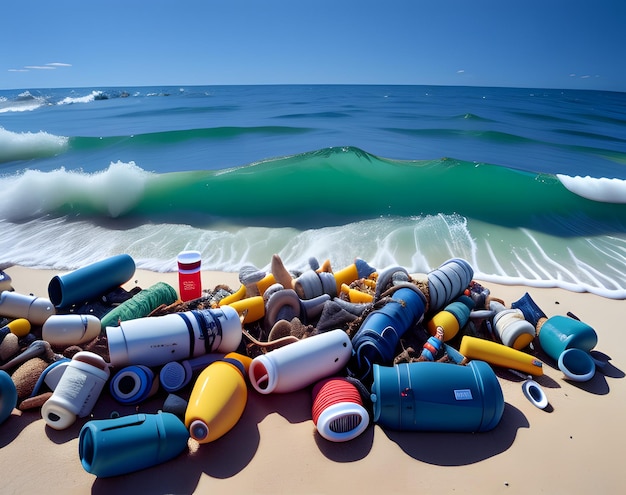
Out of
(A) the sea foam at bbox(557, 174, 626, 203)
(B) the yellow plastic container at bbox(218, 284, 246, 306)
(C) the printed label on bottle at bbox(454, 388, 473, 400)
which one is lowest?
(A) the sea foam at bbox(557, 174, 626, 203)

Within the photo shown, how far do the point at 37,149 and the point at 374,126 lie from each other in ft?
53.8

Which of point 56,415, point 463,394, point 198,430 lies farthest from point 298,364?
point 56,415

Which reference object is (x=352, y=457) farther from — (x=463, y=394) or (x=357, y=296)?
(x=357, y=296)

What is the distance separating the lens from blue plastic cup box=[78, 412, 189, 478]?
95.7 inches

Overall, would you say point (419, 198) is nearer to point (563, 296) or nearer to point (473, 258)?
point (473, 258)

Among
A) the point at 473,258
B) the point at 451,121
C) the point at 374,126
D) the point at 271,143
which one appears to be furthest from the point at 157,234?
the point at 451,121

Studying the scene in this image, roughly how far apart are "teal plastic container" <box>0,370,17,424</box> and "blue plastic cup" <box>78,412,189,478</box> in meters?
0.75

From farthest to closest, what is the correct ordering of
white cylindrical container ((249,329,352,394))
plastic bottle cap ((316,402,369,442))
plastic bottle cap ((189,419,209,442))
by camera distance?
white cylindrical container ((249,329,352,394)) < plastic bottle cap ((316,402,369,442)) < plastic bottle cap ((189,419,209,442))

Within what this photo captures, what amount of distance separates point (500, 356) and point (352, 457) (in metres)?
1.59

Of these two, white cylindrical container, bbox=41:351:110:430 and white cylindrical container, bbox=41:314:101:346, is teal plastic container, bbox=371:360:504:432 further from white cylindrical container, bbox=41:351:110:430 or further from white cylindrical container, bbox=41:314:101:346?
white cylindrical container, bbox=41:314:101:346

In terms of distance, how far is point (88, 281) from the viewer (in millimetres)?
4312

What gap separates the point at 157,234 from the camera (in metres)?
7.75

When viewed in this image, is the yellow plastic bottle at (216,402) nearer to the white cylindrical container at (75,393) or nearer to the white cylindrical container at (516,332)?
the white cylindrical container at (75,393)

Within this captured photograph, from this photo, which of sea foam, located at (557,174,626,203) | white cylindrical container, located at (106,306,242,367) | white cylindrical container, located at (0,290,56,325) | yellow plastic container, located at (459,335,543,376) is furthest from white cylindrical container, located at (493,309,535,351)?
sea foam, located at (557,174,626,203)
